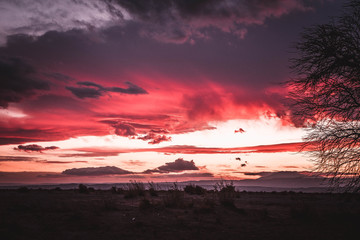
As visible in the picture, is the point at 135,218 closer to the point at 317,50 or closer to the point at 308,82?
the point at 308,82

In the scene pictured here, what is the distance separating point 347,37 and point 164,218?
11.4 m

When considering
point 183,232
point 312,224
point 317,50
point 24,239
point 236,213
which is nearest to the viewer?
point 24,239

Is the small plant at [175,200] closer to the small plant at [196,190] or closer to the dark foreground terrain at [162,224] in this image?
the dark foreground terrain at [162,224]

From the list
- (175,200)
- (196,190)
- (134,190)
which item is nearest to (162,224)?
(175,200)

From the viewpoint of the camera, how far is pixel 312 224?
37.7 feet

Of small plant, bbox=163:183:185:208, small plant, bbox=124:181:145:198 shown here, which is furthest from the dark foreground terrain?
small plant, bbox=124:181:145:198

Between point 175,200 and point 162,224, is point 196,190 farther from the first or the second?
point 162,224

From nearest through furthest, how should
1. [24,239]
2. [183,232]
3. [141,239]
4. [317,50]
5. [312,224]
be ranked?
[24,239] < [141,239] < [183,232] < [312,224] < [317,50]

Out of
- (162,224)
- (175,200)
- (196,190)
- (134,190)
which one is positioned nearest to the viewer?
(162,224)

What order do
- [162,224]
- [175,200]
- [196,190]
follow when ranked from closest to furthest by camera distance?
[162,224]
[175,200]
[196,190]

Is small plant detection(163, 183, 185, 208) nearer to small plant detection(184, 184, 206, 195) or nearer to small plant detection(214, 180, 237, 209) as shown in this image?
small plant detection(214, 180, 237, 209)

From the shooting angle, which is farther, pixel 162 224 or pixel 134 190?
pixel 134 190

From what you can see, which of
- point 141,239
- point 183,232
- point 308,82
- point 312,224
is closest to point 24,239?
point 141,239

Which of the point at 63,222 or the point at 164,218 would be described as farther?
the point at 164,218
